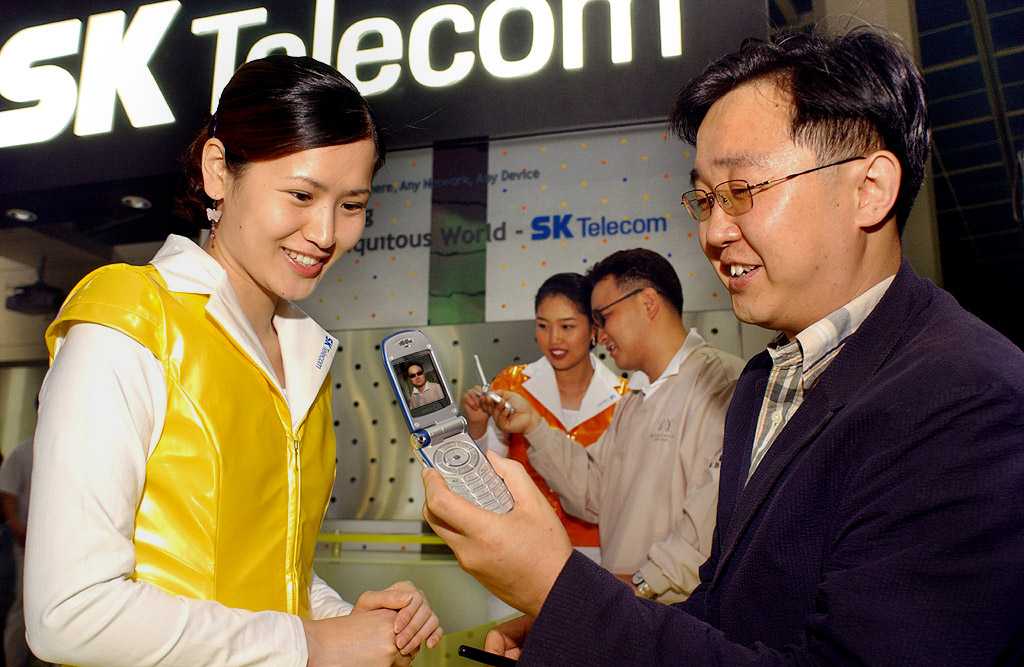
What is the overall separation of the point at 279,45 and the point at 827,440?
2.39m

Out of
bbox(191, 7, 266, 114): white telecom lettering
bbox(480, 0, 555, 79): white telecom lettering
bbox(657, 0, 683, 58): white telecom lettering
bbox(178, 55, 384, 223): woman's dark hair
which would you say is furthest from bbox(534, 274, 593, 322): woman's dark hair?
bbox(178, 55, 384, 223): woman's dark hair

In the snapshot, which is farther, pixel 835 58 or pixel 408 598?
pixel 408 598

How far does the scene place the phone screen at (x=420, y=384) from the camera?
1.00 m

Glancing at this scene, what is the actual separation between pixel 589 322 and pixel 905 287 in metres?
1.84

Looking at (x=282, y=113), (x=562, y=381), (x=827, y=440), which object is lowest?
(x=827, y=440)

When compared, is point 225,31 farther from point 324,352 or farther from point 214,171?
point 324,352

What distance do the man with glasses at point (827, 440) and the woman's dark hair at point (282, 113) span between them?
591 millimetres

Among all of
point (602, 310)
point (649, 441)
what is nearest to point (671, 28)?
point (602, 310)

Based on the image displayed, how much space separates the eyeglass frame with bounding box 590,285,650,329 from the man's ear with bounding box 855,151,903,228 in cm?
163

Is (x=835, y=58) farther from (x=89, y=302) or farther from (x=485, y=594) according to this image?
(x=485, y=594)

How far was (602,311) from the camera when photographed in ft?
9.18

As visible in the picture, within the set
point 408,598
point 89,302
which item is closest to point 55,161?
point 89,302

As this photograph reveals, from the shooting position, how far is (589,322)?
9.31 ft

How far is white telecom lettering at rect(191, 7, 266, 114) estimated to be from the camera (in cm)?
273
